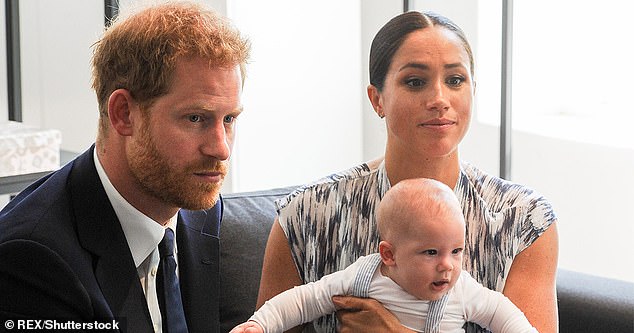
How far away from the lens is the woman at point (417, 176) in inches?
84.4

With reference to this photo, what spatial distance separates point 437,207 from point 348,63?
10.1ft

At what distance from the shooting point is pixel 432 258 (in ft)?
6.72

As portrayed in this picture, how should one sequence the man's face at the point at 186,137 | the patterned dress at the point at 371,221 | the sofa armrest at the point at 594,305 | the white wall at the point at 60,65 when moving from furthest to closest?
1. the white wall at the point at 60,65
2. the sofa armrest at the point at 594,305
3. the patterned dress at the point at 371,221
4. the man's face at the point at 186,137

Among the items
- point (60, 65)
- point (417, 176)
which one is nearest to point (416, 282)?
point (417, 176)

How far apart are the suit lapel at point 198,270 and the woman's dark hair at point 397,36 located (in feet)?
1.73

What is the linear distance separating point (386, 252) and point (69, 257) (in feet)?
2.15

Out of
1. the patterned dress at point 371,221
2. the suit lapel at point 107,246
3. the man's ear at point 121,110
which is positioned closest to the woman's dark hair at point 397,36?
the patterned dress at point 371,221

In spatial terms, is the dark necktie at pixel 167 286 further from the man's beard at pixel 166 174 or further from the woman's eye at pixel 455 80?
the woman's eye at pixel 455 80

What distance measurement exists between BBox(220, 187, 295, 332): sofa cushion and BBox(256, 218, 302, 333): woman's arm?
1.23 ft

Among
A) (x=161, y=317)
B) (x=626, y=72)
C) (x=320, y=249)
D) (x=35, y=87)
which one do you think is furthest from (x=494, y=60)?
(x=161, y=317)

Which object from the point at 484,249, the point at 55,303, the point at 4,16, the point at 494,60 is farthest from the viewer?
the point at 494,60

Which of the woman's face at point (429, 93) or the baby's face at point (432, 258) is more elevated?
the woman's face at point (429, 93)

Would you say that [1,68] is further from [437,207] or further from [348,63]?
[437,207]

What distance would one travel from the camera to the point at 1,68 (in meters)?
4.30
